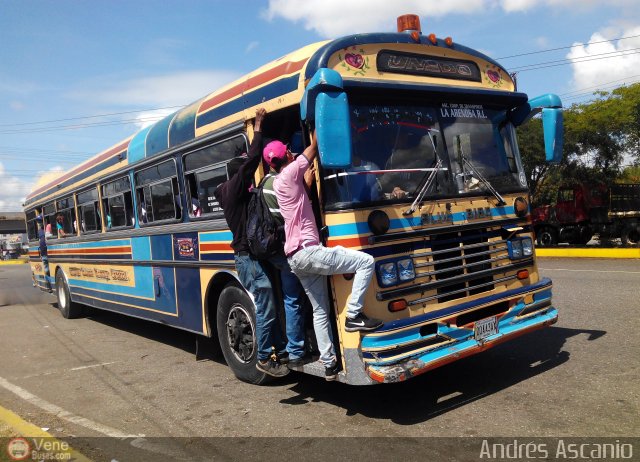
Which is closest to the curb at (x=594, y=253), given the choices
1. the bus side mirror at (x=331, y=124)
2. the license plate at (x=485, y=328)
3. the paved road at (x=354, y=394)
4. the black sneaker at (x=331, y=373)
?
the paved road at (x=354, y=394)

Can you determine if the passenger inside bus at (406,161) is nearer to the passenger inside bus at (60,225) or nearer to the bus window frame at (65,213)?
the bus window frame at (65,213)

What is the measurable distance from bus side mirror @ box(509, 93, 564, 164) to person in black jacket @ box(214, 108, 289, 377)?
8.64ft

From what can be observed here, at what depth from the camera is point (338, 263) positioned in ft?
14.2

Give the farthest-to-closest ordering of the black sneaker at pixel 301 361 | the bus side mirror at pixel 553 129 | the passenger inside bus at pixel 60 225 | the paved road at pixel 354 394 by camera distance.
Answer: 1. the passenger inside bus at pixel 60 225
2. the bus side mirror at pixel 553 129
3. the black sneaker at pixel 301 361
4. the paved road at pixel 354 394

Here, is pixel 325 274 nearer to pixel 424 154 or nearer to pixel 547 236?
pixel 424 154

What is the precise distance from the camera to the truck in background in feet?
68.6

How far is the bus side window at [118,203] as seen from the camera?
8.03 meters

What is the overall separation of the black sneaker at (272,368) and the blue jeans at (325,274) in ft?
2.11

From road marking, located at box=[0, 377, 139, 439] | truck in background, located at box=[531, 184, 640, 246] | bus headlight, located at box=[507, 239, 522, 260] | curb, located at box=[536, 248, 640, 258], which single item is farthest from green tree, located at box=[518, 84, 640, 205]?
road marking, located at box=[0, 377, 139, 439]

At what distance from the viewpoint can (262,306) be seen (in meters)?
5.04

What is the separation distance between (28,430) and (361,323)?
2.79 m

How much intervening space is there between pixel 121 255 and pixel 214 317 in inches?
111

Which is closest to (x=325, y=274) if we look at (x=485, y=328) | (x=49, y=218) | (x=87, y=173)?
(x=485, y=328)

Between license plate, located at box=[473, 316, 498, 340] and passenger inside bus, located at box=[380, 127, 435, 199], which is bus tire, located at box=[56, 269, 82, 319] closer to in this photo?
passenger inside bus, located at box=[380, 127, 435, 199]
